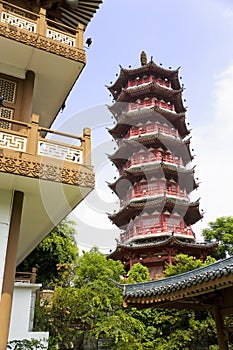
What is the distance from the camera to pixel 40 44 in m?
6.41

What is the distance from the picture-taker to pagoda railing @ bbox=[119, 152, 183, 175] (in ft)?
75.5

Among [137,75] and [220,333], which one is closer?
[220,333]

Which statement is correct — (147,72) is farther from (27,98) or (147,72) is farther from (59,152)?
(59,152)

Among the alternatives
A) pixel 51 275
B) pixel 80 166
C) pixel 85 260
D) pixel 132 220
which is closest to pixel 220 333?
pixel 80 166

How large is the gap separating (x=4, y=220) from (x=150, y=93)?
21.3 meters

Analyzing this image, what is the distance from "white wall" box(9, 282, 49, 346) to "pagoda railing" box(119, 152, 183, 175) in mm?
16565

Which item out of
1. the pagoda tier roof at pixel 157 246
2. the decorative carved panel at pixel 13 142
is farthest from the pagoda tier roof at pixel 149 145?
the decorative carved panel at pixel 13 142

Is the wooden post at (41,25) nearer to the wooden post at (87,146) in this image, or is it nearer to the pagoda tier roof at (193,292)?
the wooden post at (87,146)

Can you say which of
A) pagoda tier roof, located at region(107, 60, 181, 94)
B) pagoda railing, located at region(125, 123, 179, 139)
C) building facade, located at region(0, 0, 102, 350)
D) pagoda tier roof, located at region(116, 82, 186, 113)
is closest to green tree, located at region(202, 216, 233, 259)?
pagoda railing, located at region(125, 123, 179, 139)

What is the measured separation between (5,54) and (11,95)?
2.51 ft

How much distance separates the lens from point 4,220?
546 cm

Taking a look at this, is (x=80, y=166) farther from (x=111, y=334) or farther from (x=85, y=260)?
(x=85, y=260)

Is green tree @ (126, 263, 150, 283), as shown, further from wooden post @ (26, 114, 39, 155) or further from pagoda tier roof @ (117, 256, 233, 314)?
wooden post @ (26, 114, 39, 155)

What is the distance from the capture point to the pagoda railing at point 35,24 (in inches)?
255
